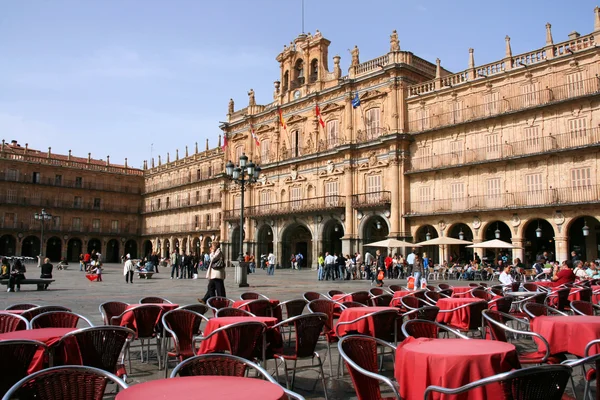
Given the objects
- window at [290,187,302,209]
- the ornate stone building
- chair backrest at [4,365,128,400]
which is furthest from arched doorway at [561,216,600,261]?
the ornate stone building

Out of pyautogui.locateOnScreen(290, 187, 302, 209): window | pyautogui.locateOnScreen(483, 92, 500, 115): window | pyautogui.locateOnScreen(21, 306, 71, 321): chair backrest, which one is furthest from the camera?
pyautogui.locateOnScreen(290, 187, 302, 209): window

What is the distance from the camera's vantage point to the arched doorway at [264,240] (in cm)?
4136

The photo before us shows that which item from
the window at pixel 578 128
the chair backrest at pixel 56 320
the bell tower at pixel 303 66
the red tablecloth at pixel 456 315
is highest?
the bell tower at pixel 303 66

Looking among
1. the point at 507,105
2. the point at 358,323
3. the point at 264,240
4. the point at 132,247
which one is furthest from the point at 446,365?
the point at 132,247

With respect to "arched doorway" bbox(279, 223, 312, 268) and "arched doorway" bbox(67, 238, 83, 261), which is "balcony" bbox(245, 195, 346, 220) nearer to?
"arched doorway" bbox(279, 223, 312, 268)

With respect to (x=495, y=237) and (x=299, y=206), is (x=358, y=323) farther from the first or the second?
(x=299, y=206)

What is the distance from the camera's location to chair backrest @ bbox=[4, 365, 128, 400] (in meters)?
3.05

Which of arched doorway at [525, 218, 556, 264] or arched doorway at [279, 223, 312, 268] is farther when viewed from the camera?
arched doorway at [279, 223, 312, 268]

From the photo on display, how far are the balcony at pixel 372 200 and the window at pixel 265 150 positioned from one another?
10.3 m

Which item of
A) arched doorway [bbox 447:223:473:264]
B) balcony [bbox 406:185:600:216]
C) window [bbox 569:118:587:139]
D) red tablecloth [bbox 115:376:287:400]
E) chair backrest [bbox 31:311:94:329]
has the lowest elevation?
red tablecloth [bbox 115:376:287:400]

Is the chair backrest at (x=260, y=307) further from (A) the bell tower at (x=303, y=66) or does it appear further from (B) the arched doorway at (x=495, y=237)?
(A) the bell tower at (x=303, y=66)

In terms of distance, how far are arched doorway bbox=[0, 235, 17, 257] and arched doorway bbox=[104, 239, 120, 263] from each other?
387 inches

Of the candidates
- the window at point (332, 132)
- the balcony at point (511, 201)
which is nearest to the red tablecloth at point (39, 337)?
the balcony at point (511, 201)

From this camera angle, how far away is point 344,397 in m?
5.23
